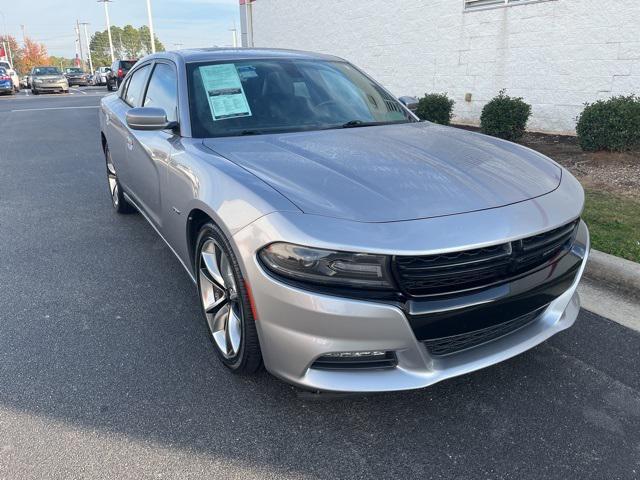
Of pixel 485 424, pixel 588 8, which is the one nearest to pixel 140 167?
pixel 485 424

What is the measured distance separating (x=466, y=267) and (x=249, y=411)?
3.98 ft

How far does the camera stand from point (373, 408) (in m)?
2.41

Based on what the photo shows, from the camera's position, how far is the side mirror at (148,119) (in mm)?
3070

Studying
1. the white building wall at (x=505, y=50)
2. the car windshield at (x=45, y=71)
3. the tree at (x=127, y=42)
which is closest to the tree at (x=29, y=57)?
the tree at (x=127, y=42)

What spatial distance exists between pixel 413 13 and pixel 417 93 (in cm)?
173

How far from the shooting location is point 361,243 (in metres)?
1.93

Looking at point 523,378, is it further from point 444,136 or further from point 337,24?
point 337,24

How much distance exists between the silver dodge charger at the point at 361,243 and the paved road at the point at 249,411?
0.98 ft

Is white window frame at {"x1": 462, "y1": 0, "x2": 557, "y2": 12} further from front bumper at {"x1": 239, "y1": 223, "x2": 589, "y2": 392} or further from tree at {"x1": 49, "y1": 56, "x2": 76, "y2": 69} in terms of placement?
tree at {"x1": 49, "y1": 56, "x2": 76, "y2": 69}

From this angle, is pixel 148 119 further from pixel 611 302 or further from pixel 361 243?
pixel 611 302

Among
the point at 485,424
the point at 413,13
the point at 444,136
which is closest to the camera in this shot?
the point at 485,424

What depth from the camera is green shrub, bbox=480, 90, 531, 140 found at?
758 centimetres

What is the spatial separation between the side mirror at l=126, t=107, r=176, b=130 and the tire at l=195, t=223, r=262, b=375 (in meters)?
0.83

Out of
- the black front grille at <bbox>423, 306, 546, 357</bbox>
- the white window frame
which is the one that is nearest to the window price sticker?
the black front grille at <bbox>423, 306, 546, 357</bbox>
